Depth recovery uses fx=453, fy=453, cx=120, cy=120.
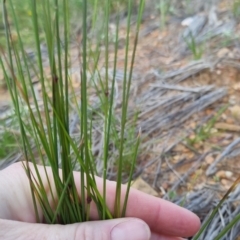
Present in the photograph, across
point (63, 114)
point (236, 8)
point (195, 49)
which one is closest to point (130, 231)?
point (63, 114)

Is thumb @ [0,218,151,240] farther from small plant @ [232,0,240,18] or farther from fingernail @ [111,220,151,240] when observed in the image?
small plant @ [232,0,240,18]

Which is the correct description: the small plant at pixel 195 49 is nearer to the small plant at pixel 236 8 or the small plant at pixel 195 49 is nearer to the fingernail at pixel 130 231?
the small plant at pixel 236 8

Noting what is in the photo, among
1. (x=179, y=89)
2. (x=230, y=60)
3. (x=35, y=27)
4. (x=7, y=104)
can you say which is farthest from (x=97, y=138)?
(x=35, y=27)


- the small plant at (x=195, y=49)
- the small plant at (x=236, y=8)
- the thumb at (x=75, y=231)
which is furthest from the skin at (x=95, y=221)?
the small plant at (x=236, y=8)

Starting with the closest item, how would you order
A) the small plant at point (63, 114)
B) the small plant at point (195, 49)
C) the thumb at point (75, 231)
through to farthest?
1. the small plant at point (63, 114)
2. the thumb at point (75, 231)
3. the small plant at point (195, 49)

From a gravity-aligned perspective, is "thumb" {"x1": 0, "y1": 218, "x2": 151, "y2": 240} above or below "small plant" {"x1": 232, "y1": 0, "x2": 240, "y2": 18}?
below

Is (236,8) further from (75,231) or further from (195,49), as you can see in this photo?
(75,231)

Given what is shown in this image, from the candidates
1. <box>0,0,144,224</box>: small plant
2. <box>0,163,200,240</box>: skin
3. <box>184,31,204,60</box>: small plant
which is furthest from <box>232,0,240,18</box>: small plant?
<box>0,0,144,224</box>: small plant

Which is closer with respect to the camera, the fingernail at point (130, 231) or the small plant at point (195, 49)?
the fingernail at point (130, 231)

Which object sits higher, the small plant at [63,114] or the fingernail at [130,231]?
the small plant at [63,114]
